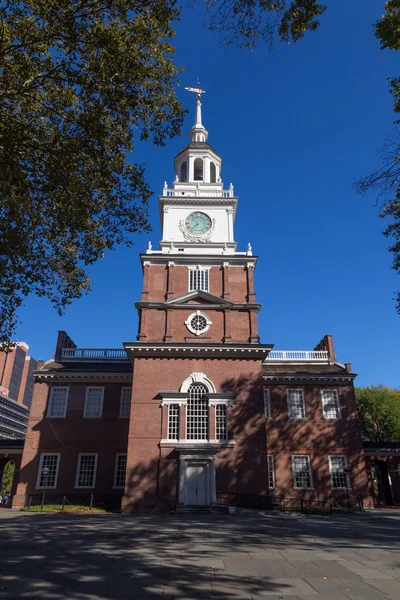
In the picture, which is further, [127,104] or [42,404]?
[42,404]

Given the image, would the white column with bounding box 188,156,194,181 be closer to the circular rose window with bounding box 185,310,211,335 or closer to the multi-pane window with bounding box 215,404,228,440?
the circular rose window with bounding box 185,310,211,335

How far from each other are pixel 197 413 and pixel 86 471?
9257 mm

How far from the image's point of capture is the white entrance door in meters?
21.3

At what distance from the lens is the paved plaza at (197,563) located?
664cm

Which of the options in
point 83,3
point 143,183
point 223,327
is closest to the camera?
point 83,3

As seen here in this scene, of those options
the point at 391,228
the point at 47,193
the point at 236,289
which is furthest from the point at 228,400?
the point at 47,193

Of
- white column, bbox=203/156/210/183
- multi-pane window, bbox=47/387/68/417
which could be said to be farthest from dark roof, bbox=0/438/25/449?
white column, bbox=203/156/210/183

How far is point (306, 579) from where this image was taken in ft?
24.3

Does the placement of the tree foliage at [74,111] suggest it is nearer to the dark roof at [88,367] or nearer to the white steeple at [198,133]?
the dark roof at [88,367]

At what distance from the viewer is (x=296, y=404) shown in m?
28.7

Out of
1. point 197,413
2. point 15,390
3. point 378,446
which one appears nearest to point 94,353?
point 197,413

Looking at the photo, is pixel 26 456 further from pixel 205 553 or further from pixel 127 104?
pixel 127 104

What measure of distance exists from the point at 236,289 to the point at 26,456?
57.0ft

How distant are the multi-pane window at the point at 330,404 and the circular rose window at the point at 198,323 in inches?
400
